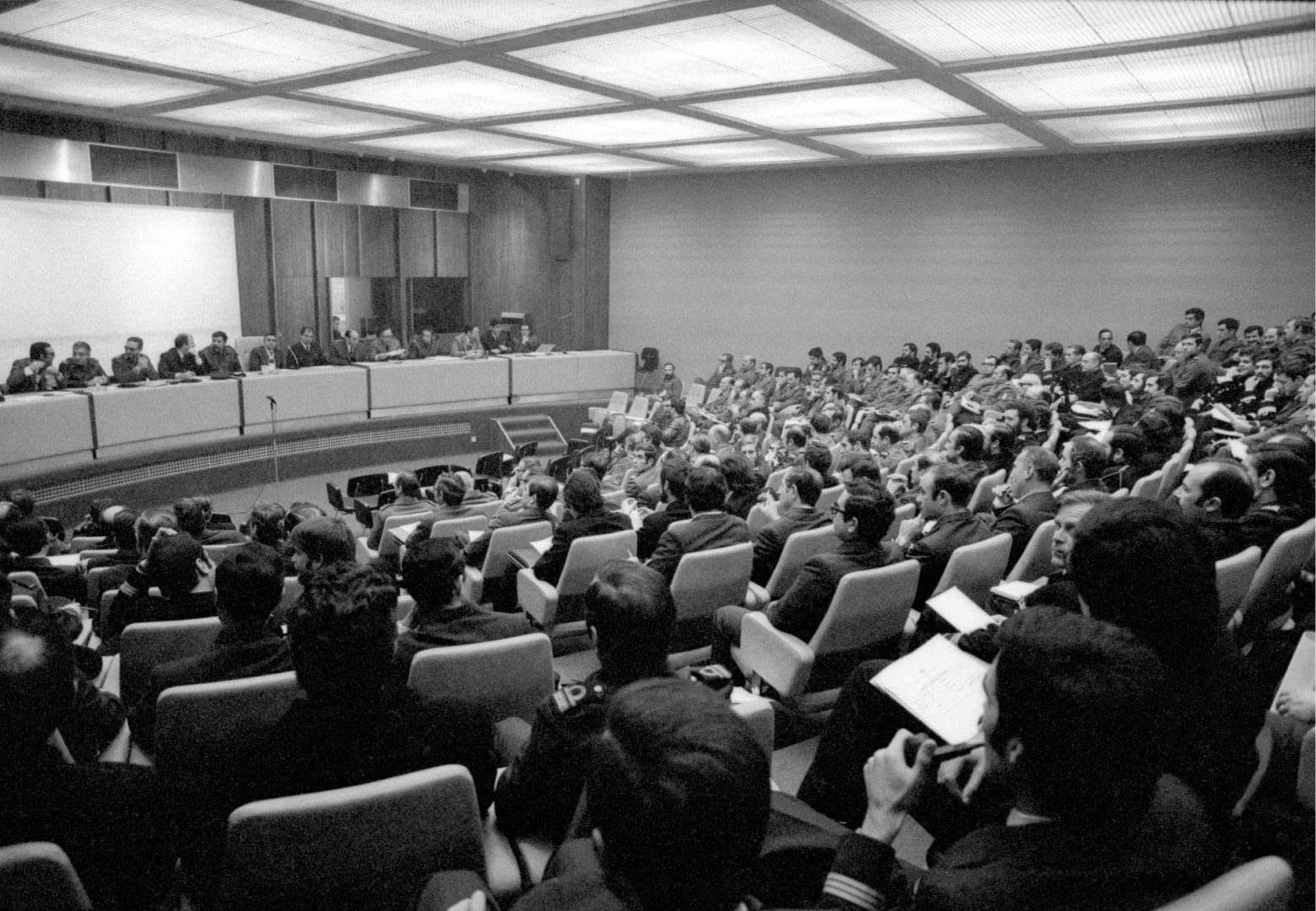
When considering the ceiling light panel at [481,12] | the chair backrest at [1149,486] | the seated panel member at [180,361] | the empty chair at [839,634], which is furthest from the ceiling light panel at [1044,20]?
the seated panel member at [180,361]

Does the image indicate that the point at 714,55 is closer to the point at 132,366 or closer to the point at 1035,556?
the point at 1035,556

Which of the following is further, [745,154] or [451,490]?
[745,154]

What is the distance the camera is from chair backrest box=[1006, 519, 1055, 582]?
3492 millimetres

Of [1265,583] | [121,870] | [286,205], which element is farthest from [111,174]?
[1265,583]

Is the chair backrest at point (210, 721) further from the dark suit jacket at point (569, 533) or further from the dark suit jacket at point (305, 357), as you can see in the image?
the dark suit jacket at point (305, 357)

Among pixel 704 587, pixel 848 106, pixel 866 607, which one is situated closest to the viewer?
pixel 866 607

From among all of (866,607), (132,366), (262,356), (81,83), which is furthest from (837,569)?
(262,356)

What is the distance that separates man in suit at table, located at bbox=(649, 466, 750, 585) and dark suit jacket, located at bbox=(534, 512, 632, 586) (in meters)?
0.41

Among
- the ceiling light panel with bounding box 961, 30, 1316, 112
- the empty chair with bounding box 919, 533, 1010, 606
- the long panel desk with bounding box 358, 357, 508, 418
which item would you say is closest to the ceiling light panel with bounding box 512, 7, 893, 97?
the ceiling light panel with bounding box 961, 30, 1316, 112

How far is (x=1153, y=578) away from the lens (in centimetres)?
169

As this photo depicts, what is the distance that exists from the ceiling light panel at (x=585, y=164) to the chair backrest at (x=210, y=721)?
31.7 feet

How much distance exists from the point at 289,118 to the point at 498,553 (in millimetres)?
6052

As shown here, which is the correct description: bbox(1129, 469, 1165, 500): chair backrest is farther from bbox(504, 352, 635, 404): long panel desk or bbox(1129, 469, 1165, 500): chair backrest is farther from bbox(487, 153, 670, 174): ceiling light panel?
bbox(504, 352, 635, 404): long panel desk

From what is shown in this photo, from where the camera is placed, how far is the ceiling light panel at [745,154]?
9.77 metres
